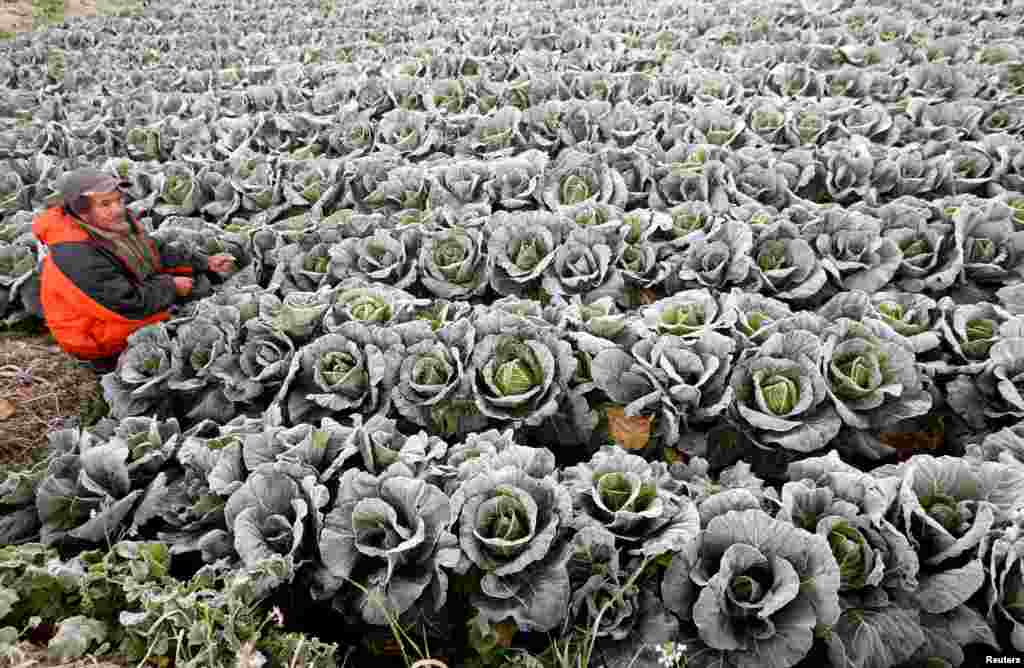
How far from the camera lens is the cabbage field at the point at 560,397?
91.9 inches

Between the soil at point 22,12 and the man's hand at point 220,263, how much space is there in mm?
12778

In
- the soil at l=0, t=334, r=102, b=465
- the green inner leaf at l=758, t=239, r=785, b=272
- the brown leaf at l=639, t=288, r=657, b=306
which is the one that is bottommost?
Result: the soil at l=0, t=334, r=102, b=465

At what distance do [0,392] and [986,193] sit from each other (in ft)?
24.2

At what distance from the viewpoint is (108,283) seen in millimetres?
3869

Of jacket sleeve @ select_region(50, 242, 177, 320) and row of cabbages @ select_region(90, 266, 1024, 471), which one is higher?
jacket sleeve @ select_region(50, 242, 177, 320)

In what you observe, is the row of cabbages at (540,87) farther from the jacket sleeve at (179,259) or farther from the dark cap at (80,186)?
the dark cap at (80,186)

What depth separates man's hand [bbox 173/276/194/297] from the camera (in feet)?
14.0

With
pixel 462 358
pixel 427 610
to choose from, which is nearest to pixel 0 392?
pixel 462 358

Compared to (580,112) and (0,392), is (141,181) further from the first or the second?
(580,112)

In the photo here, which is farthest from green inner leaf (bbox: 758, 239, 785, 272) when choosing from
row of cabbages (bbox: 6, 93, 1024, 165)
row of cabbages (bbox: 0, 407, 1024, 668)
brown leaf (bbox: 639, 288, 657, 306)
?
row of cabbages (bbox: 0, 407, 1024, 668)

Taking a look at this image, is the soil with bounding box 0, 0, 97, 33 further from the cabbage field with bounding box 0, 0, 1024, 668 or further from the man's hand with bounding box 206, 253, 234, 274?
the man's hand with bounding box 206, 253, 234, 274

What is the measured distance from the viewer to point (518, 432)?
3205 mm

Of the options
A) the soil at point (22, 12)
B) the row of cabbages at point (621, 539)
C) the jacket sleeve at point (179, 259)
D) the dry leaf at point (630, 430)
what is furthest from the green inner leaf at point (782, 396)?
the soil at point (22, 12)

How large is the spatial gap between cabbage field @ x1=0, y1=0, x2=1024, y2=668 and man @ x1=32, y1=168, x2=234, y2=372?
25 centimetres
